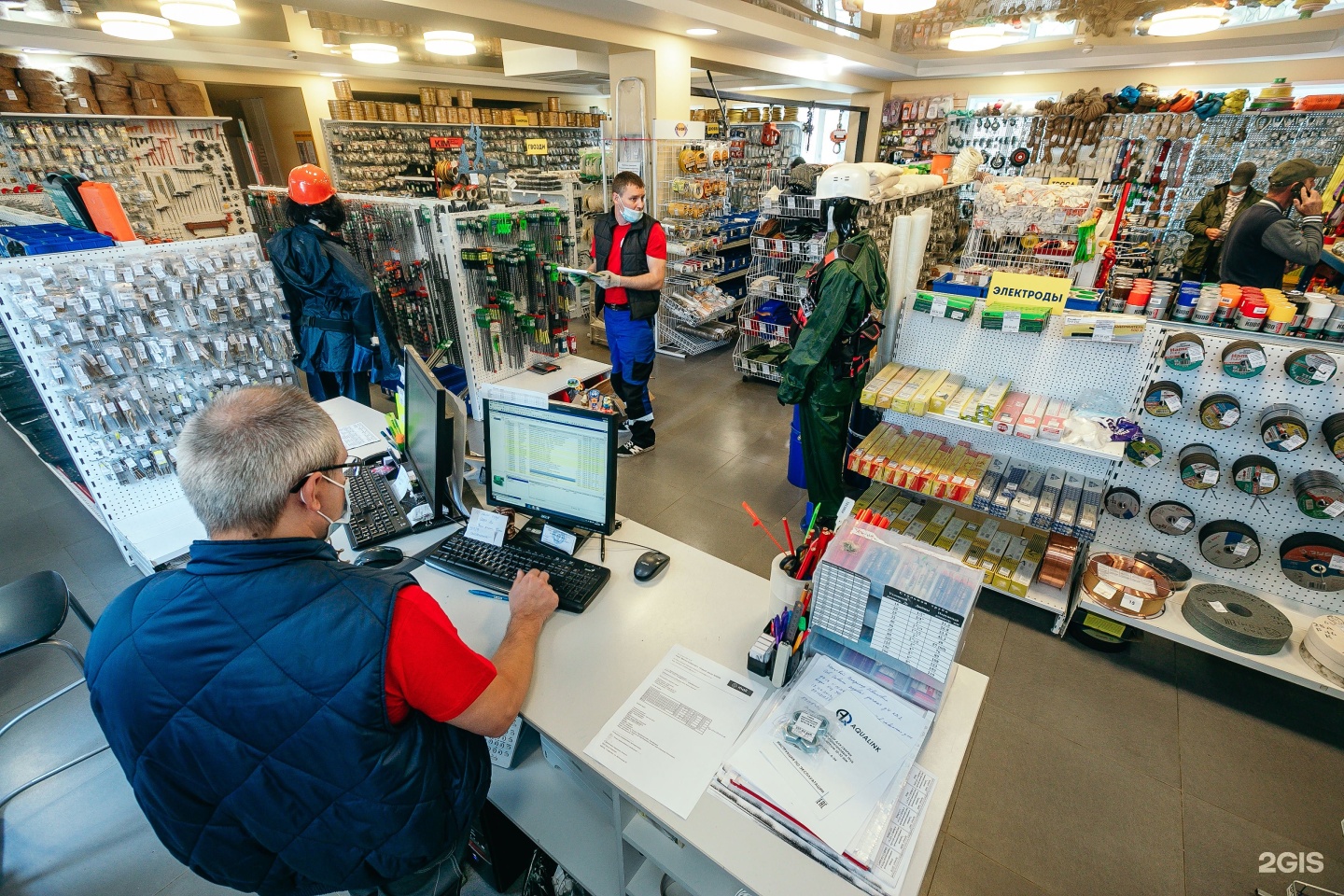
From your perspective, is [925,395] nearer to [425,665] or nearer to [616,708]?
[616,708]

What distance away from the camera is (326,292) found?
141 inches

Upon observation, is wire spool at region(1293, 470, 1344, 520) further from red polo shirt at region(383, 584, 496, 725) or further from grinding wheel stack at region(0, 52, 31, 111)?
grinding wheel stack at region(0, 52, 31, 111)

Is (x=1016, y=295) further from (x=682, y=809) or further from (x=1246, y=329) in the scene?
(x=682, y=809)

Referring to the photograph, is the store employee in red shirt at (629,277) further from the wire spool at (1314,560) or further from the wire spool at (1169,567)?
the wire spool at (1314,560)

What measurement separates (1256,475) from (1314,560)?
0.43 meters

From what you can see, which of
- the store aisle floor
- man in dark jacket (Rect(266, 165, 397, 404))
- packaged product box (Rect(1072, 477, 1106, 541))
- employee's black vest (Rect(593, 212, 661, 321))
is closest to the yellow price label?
packaged product box (Rect(1072, 477, 1106, 541))

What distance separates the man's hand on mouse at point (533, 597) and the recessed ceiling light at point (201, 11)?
18.0ft

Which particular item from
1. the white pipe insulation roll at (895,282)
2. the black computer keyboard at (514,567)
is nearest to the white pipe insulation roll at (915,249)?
the white pipe insulation roll at (895,282)

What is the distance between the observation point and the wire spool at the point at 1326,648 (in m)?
2.11

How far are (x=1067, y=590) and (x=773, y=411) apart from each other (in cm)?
272

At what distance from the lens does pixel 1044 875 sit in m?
1.85

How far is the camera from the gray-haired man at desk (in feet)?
3.28

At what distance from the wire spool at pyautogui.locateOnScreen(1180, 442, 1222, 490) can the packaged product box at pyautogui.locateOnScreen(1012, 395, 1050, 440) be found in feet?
1.83

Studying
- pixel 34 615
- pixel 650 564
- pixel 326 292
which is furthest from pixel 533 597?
pixel 326 292
